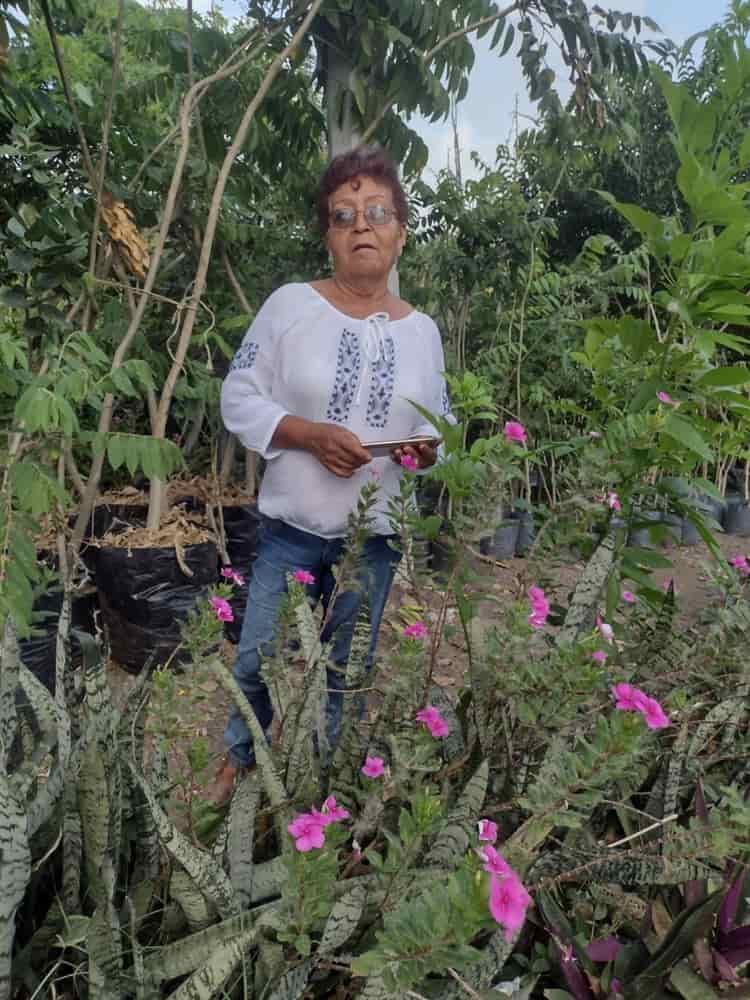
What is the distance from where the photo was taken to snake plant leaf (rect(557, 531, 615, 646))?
97cm

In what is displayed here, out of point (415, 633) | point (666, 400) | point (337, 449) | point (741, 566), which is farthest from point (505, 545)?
point (415, 633)

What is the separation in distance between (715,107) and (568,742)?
0.86 metres

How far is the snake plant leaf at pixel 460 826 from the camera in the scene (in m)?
0.76

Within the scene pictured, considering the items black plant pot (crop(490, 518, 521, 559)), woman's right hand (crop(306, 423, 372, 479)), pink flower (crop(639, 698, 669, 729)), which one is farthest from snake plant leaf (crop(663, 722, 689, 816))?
black plant pot (crop(490, 518, 521, 559))

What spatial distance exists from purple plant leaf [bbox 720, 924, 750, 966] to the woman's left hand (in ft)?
2.78

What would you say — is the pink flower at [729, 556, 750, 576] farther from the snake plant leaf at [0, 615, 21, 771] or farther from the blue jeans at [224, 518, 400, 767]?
the snake plant leaf at [0, 615, 21, 771]

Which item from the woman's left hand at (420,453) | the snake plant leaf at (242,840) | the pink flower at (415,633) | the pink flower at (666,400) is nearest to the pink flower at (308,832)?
the snake plant leaf at (242,840)

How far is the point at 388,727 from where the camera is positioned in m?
0.93

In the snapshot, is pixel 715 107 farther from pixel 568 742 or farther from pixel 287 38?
pixel 287 38

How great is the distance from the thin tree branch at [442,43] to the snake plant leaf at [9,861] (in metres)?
2.65

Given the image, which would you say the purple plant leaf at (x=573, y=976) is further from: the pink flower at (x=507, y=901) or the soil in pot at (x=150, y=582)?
the soil in pot at (x=150, y=582)

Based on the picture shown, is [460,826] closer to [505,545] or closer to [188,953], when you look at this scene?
[188,953]

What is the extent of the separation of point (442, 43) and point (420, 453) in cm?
193

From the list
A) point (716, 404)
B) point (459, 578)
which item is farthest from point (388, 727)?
point (716, 404)
